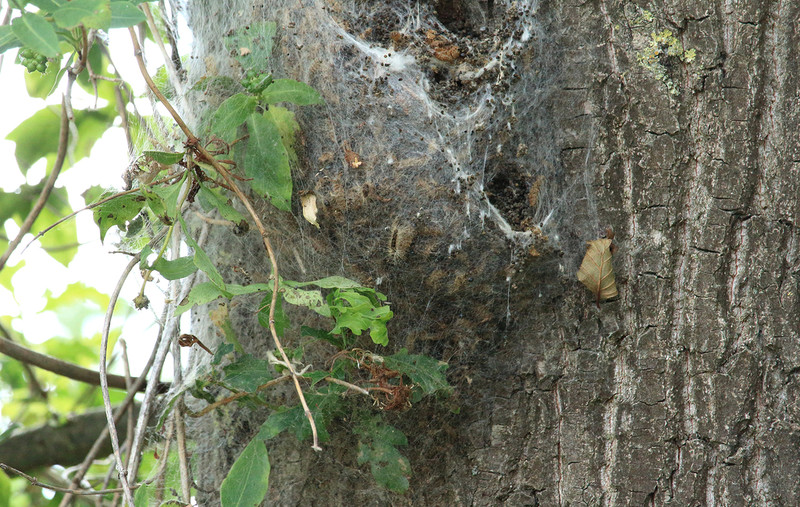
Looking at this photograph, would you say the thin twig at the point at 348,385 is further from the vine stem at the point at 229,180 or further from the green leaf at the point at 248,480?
the green leaf at the point at 248,480

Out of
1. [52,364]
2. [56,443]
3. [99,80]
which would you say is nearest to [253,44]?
[99,80]

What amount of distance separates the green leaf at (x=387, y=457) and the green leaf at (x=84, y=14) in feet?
3.74

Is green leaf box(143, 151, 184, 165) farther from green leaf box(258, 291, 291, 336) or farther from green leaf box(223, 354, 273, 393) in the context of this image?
green leaf box(223, 354, 273, 393)

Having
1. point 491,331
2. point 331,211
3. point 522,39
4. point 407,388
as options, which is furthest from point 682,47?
point 407,388

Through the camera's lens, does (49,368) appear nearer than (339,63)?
No

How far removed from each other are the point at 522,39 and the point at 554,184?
0.42 metres

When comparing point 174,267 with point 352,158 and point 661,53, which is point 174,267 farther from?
point 661,53

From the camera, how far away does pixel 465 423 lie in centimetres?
171

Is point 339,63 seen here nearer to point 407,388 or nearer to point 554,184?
point 554,184

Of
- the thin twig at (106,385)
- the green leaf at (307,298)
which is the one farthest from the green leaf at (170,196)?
the green leaf at (307,298)

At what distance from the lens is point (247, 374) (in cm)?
160

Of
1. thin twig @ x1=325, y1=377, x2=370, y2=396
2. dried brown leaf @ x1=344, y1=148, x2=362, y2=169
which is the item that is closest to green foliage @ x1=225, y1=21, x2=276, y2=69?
dried brown leaf @ x1=344, y1=148, x2=362, y2=169

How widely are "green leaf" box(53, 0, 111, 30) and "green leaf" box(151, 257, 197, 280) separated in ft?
1.84

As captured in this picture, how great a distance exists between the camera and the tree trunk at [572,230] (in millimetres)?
1601
